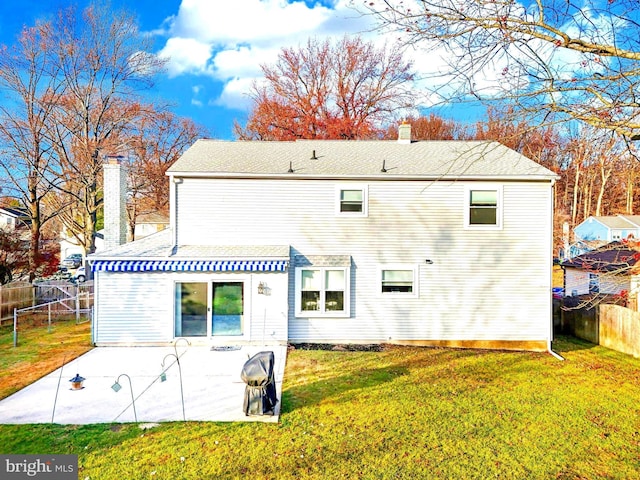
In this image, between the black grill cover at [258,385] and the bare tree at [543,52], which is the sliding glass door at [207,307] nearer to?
the black grill cover at [258,385]

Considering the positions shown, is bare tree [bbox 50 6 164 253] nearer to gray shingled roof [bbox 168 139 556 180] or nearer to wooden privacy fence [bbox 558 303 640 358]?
gray shingled roof [bbox 168 139 556 180]

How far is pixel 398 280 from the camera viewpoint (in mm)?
14828

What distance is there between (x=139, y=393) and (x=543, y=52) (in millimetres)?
11147

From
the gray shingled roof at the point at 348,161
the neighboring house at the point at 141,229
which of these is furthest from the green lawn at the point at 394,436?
the neighboring house at the point at 141,229

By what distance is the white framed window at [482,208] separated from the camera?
1471 cm

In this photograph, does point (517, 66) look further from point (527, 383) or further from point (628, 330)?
point (628, 330)

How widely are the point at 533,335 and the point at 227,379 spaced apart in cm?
1150

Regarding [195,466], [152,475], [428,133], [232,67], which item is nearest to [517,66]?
[195,466]

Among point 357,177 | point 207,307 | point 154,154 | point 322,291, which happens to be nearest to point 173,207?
point 207,307

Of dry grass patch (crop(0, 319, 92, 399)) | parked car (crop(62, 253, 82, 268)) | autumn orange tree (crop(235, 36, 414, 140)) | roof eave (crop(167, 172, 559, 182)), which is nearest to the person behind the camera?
dry grass patch (crop(0, 319, 92, 399))

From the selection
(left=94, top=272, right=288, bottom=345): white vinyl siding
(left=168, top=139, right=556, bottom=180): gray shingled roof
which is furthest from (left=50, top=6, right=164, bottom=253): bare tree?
(left=94, top=272, right=288, bottom=345): white vinyl siding

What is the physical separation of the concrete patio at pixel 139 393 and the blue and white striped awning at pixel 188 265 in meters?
2.86

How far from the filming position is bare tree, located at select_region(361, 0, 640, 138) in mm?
6188

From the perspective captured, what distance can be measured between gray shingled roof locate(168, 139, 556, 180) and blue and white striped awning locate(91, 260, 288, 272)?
3.33 m
